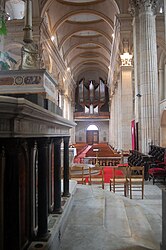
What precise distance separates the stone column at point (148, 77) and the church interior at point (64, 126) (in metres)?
0.04

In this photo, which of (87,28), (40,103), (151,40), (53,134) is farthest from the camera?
(87,28)

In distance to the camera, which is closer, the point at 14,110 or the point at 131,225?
the point at 14,110

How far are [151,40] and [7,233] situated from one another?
924 cm

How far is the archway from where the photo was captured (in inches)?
1268

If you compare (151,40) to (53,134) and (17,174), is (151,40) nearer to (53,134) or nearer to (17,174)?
(53,134)

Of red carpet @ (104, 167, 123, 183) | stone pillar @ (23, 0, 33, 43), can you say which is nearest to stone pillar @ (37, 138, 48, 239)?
stone pillar @ (23, 0, 33, 43)

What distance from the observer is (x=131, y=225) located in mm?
3391

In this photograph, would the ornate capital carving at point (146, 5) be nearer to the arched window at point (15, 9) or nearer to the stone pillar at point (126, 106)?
the stone pillar at point (126, 106)

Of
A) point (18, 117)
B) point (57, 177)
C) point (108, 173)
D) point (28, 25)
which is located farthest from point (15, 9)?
point (18, 117)

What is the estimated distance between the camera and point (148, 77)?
9391 mm

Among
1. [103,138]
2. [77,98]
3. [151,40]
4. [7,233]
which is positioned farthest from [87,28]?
[7,233]

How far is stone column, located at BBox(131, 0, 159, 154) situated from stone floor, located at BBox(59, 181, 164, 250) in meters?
5.18

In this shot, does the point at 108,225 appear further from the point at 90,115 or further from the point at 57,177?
the point at 90,115

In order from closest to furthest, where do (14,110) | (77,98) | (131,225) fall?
(14,110)
(131,225)
(77,98)
